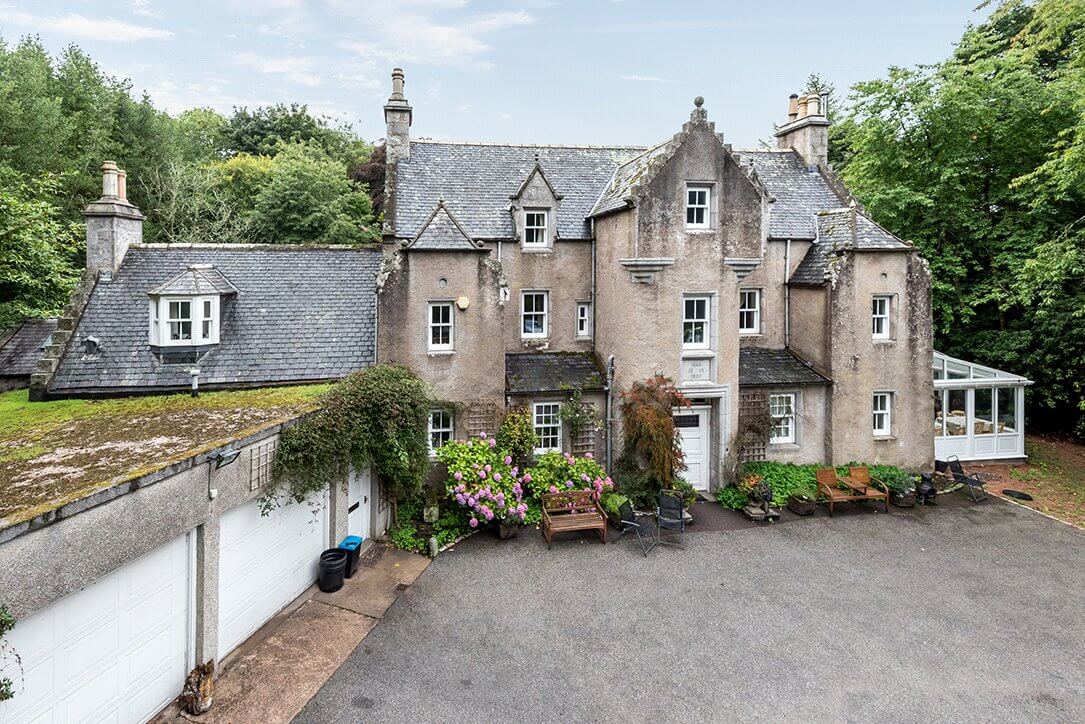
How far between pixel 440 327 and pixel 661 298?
265 inches

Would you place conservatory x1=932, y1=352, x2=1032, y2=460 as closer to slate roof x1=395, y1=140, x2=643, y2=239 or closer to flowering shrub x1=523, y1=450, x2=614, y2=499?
flowering shrub x1=523, y1=450, x2=614, y2=499

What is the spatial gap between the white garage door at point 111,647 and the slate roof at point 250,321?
780 cm

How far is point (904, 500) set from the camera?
17.1 m

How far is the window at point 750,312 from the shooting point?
2023cm

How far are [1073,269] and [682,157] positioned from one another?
12993mm

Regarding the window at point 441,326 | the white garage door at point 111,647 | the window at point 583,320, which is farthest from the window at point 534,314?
the white garage door at point 111,647

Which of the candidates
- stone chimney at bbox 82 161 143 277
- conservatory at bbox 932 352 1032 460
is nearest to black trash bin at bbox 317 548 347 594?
stone chimney at bbox 82 161 143 277

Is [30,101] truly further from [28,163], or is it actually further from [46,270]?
[46,270]

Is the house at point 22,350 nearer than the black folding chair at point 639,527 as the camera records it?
No

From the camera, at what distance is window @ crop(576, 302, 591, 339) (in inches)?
764

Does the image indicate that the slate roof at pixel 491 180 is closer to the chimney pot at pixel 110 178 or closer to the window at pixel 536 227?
the window at pixel 536 227

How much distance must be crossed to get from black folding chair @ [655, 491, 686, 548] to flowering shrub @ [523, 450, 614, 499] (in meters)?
1.62

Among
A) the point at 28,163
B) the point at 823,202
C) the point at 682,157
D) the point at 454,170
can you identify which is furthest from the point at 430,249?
the point at 28,163

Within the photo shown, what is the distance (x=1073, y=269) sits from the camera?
1766 cm
